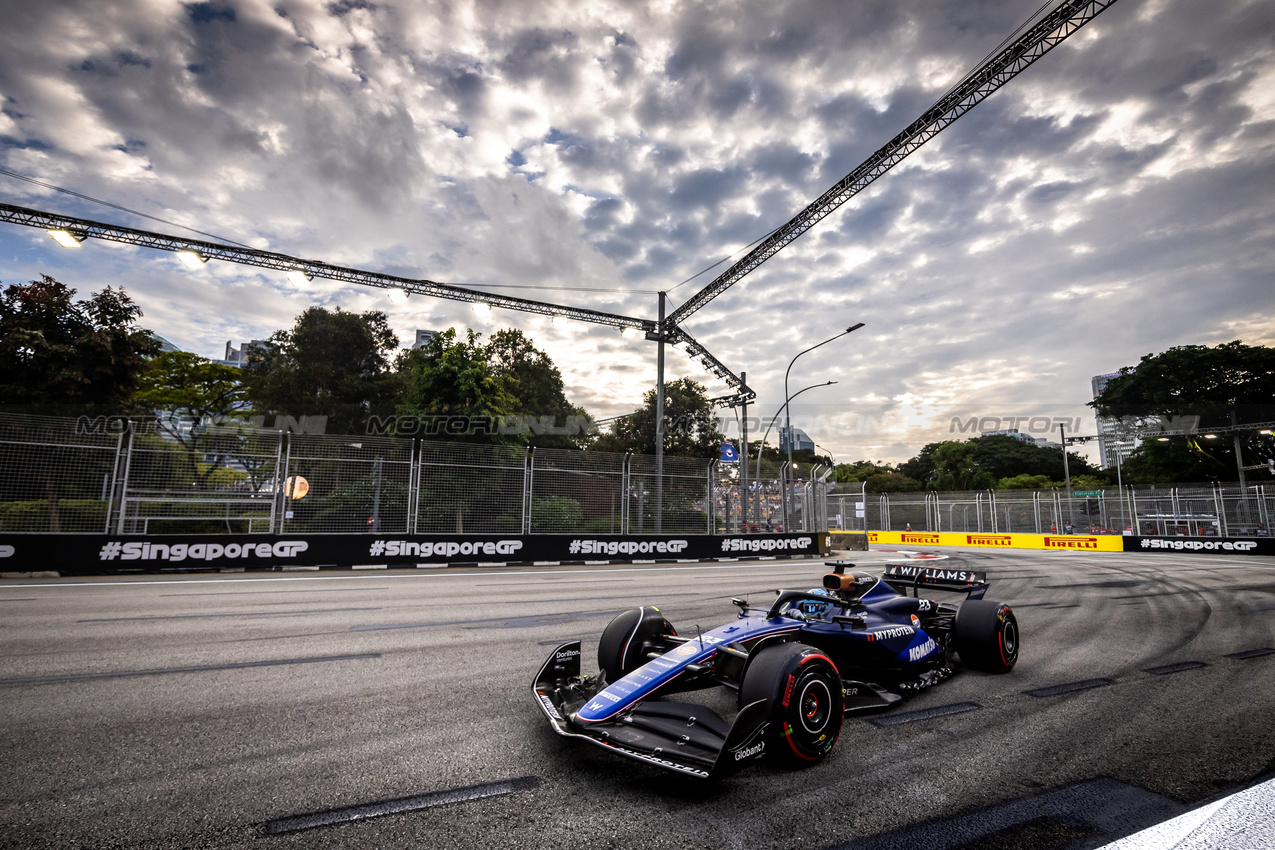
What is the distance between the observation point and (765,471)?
49.9m

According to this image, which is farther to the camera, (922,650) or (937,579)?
(937,579)

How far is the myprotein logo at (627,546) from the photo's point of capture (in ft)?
55.7

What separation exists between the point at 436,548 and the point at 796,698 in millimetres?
13127

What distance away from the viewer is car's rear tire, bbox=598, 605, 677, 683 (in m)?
4.07

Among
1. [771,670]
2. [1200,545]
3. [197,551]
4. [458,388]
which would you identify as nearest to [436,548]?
[197,551]

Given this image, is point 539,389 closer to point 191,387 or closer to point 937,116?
point 191,387

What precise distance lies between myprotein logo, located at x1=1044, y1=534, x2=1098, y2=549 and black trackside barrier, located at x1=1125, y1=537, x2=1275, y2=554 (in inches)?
48.4

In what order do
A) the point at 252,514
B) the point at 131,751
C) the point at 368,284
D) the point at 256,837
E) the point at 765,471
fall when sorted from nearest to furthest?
the point at 256,837 → the point at 131,751 → the point at 252,514 → the point at 368,284 → the point at 765,471

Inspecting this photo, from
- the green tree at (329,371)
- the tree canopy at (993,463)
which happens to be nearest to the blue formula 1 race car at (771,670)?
the green tree at (329,371)

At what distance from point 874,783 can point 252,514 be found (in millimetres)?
14680

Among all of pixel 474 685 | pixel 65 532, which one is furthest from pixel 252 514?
pixel 474 685

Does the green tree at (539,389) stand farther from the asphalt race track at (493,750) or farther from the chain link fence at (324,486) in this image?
the asphalt race track at (493,750)

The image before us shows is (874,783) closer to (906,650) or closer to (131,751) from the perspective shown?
(906,650)

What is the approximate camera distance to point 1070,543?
2728 cm
